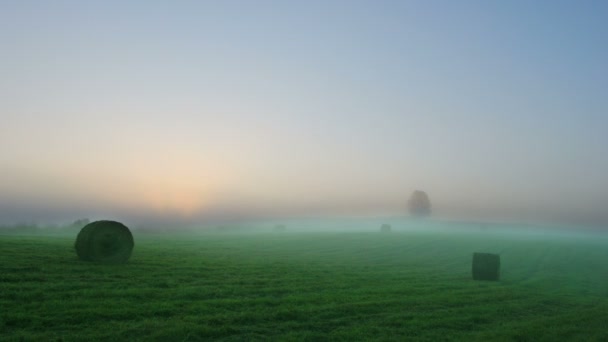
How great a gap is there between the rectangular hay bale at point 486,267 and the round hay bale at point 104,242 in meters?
19.0

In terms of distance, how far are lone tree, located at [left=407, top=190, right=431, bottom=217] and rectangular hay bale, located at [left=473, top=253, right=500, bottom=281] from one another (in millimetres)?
92048

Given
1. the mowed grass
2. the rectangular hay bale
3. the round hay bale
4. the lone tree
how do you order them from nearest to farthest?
the mowed grass, the round hay bale, the rectangular hay bale, the lone tree

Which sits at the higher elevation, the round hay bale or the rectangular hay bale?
the round hay bale

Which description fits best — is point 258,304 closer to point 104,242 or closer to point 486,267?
point 104,242

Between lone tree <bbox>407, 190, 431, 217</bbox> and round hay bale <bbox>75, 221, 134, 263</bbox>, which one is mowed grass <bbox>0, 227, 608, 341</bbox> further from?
lone tree <bbox>407, 190, 431, 217</bbox>

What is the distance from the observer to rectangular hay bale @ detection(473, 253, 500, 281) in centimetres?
2708

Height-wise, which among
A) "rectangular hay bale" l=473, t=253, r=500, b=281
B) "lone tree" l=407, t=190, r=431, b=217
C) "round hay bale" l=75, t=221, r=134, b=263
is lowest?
"rectangular hay bale" l=473, t=253, r=500, b=281

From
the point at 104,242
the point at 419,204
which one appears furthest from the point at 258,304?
the point at 419,204

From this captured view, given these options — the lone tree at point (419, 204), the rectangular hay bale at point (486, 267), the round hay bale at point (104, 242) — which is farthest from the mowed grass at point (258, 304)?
the lone tree at point (419, 204)

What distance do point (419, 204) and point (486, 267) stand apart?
93.0 m

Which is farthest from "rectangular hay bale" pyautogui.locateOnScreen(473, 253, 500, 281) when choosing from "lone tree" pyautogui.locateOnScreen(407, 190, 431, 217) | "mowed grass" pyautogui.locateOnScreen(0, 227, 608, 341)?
"lone tree" pyautogui.locateOnScreen(407, 190, 431, 217)

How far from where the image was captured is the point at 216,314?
1330cm

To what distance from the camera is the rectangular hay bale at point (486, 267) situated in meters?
27.1

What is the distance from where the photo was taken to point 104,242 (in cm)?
2116
